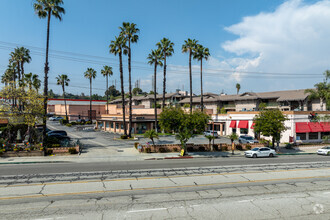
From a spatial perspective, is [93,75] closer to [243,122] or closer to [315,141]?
[243,122]

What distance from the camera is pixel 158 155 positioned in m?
31.1

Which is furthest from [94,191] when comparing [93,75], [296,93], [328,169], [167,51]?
[93,75]

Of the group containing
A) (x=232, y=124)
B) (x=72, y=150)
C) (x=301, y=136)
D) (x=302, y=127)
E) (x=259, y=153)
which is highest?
(x=232, y=124)

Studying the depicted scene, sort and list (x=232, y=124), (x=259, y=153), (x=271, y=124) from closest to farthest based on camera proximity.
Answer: (x=259, y=153) < (x=271, y=124) < (x=232, y=124)

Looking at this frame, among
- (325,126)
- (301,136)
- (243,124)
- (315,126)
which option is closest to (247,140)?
(243,124)

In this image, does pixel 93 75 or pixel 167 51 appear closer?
pixel 167 51

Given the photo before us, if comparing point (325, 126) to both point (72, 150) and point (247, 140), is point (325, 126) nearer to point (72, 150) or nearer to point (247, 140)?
point (247, 140)

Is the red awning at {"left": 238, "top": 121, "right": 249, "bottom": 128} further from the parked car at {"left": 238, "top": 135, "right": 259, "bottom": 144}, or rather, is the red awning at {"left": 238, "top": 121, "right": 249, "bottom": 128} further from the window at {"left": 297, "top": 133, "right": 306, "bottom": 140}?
the window at {"left": 297, "top": 133, "right": 306, "bottom": 140}

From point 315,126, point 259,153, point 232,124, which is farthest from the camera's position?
point 232,124

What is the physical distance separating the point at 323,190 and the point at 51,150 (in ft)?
91.7

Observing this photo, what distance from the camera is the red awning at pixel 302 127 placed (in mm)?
42219

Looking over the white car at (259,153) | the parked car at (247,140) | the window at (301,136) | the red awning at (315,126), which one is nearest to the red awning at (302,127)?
the red awning at (315,126)

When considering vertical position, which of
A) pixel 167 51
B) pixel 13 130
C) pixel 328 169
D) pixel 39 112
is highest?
pixel 167 51

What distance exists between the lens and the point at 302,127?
42531 mm
